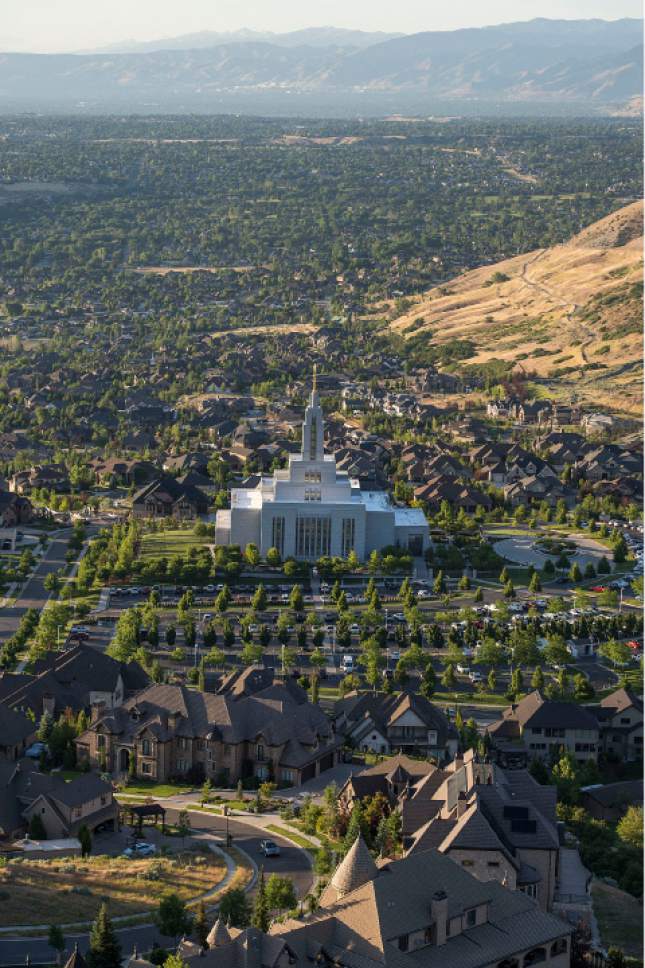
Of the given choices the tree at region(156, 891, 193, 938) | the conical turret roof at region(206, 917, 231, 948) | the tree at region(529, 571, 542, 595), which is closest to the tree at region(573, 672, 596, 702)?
the tree at region(529, 571, 542, 595)

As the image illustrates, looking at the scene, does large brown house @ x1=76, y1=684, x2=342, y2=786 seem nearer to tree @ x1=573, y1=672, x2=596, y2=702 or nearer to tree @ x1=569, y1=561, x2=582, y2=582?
tree @ x1=573, y1=672, x2=596, y2=702

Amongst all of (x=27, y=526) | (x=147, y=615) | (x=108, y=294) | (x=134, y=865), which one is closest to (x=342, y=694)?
(x=147, y=615)

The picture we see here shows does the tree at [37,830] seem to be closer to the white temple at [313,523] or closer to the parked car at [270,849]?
the parked car at [270,849]

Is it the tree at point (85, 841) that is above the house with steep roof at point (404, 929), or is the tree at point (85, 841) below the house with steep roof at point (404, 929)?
below

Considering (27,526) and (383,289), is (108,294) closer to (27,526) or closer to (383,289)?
(383,289)

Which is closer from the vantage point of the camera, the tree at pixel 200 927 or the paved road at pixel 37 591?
the tree at pixel 200 927

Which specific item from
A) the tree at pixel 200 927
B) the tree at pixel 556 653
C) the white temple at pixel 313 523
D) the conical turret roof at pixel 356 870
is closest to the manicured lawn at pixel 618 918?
the conical turret roof at pixel 356 870
